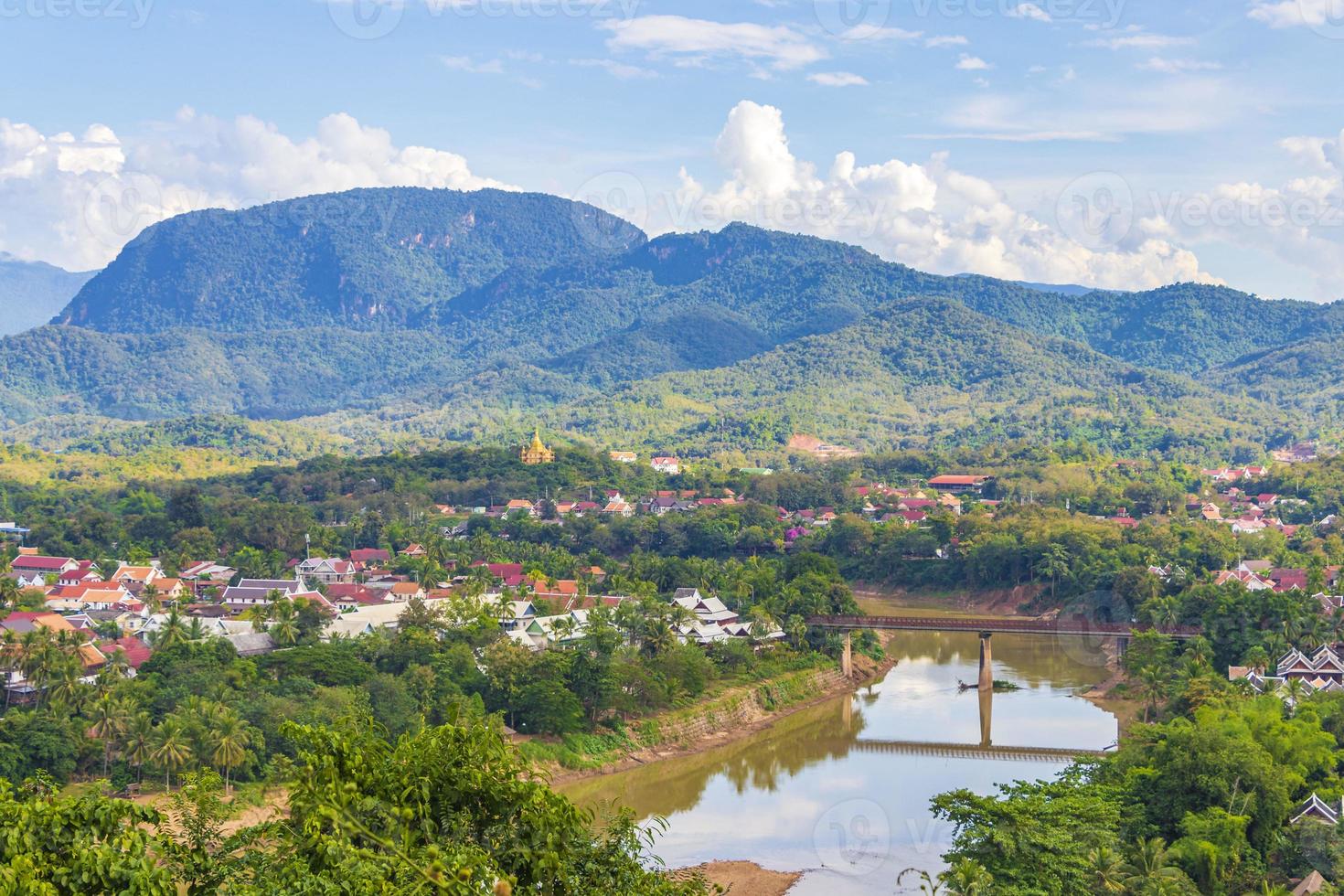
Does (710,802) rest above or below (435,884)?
below

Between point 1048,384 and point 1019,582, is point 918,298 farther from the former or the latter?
point 1019,582

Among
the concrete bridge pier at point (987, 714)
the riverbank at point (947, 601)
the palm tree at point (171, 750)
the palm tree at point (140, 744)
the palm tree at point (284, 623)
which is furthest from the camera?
the riverbank at point (947, 601)

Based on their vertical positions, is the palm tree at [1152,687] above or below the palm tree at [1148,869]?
below

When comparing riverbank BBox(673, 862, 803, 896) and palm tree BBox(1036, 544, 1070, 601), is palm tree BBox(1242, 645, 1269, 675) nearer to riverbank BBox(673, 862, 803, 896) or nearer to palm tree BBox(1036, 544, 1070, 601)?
riverbank BBox(673, 862, 803, 896)

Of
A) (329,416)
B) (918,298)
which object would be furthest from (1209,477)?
(329,416)

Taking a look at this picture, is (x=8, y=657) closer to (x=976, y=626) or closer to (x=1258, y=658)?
(x=976, y=626)

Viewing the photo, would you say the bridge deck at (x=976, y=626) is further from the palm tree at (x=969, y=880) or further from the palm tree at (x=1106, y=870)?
the palm tree at (x=969, y=880)

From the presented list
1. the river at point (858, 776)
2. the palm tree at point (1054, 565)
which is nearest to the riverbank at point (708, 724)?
the river at point (858, 776)
